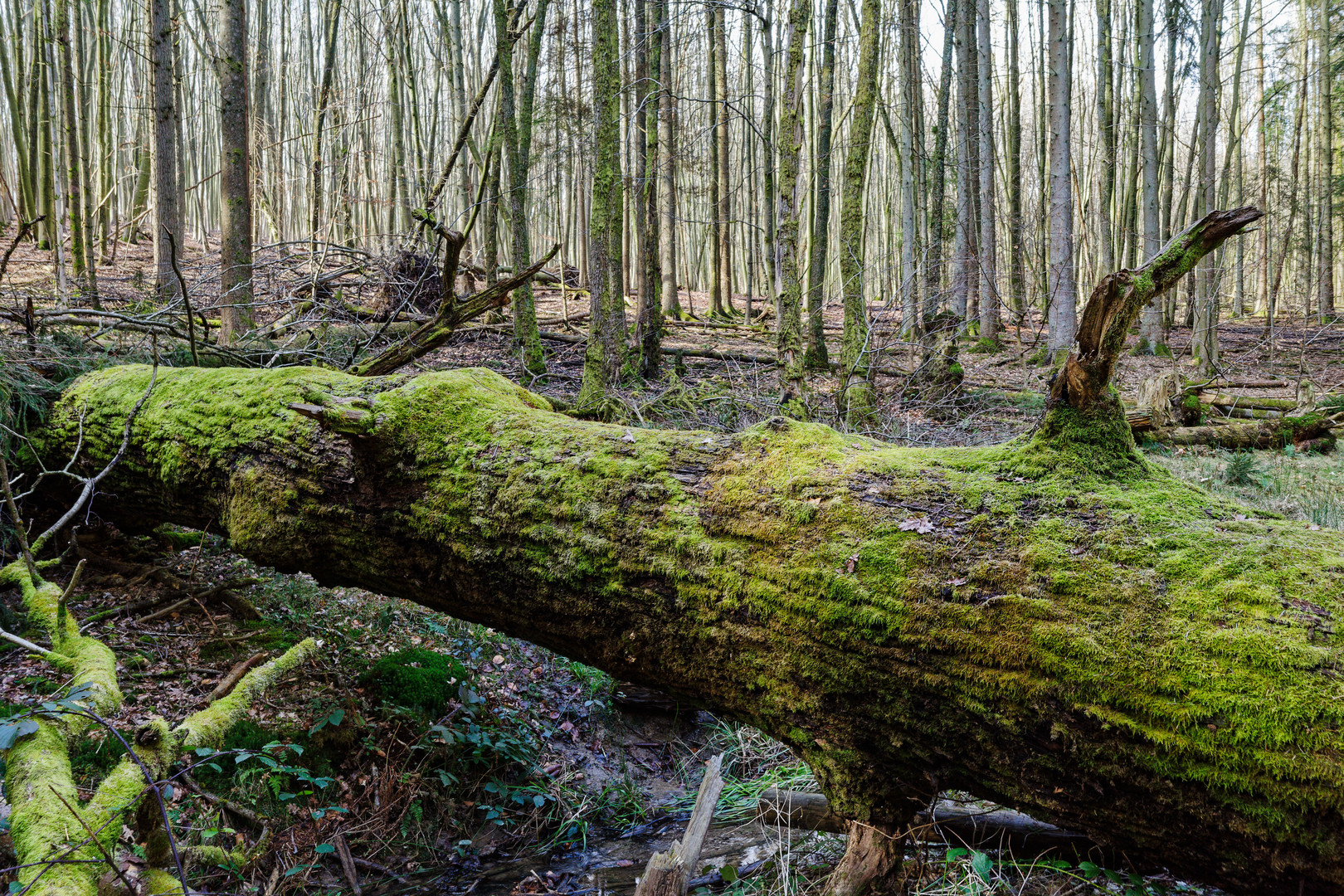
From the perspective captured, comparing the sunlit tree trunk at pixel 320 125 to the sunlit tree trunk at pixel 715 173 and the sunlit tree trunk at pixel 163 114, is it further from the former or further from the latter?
the sunlit tree trunk at pixel 715 173

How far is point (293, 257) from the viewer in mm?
6973

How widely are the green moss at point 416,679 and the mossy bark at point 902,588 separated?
1.21 metres

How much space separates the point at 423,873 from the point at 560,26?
14430 millimetres

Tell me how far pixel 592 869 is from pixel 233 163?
22.2 feet

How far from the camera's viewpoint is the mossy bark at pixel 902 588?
151 centimetres

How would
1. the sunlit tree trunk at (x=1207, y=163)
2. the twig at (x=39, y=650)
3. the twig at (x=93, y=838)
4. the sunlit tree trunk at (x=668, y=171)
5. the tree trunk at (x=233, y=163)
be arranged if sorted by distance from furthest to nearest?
1. the sunlit tree trunk at (x=668, y=171)
2. the sunlit tree trunk at (x=1207, y=163)
3. the tree trunk at (x=233, y=163)
4. the twig at (x=39, y=650)
5. the twig at (x=93, y=838)

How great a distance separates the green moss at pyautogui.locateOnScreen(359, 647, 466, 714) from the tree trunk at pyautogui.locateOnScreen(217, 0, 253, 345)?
13.6 feet

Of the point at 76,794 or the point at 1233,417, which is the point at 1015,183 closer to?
the point at 1233,417

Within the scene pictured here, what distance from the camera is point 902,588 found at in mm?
1882

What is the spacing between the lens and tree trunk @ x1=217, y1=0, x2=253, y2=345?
678 cm

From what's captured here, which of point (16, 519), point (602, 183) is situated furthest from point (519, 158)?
point (16, 519)

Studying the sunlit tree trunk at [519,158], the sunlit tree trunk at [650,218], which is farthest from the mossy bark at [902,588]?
the sunlit tree trunk at [650,218]

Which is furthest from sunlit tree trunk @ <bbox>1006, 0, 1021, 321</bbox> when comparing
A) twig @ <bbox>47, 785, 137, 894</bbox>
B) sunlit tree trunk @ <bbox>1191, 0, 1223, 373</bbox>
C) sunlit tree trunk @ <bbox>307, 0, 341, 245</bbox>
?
twig @ <bbox>47, 785, 137, 894</bbox>

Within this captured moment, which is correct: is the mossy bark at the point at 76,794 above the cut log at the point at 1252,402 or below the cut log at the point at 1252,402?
below
